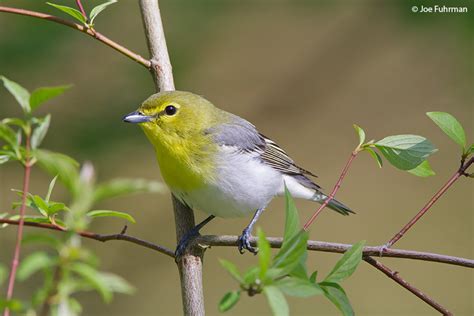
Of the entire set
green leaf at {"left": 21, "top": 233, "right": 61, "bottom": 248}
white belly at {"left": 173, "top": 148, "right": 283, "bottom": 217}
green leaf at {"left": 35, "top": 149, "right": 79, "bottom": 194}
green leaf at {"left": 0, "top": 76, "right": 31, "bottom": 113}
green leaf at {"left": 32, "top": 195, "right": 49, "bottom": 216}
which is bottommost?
green leaf at {"left": 21, "top": 233, "right": 61, "bottom": 248}

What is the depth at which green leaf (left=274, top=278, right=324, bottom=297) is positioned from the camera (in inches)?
46.2

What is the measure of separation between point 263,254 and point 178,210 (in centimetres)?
136

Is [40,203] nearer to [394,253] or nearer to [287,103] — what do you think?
[394,253]

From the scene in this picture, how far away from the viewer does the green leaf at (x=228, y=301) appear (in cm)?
109

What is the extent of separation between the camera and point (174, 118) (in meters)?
3.12

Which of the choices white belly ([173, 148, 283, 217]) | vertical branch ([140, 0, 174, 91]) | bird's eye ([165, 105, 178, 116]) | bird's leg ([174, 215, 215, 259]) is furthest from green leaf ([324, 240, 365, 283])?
bird's eye ([165, 105, 178, 116])

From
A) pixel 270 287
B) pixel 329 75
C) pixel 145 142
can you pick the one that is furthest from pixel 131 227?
pixel 270 287

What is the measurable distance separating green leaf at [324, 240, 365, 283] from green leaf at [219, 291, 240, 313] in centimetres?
40

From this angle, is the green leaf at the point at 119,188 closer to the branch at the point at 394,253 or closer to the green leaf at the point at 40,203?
the green leaf at the point at 40,203

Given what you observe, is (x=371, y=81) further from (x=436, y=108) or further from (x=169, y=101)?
(x=169, y=101)

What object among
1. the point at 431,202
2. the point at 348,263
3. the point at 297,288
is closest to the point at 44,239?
the point at 297,288

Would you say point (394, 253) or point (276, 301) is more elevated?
point (394, 253)

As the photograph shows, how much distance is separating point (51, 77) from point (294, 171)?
2.35 meters

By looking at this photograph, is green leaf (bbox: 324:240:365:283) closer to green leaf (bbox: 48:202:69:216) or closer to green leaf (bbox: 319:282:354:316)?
green leaf (bbox: 319:282:354:316)
